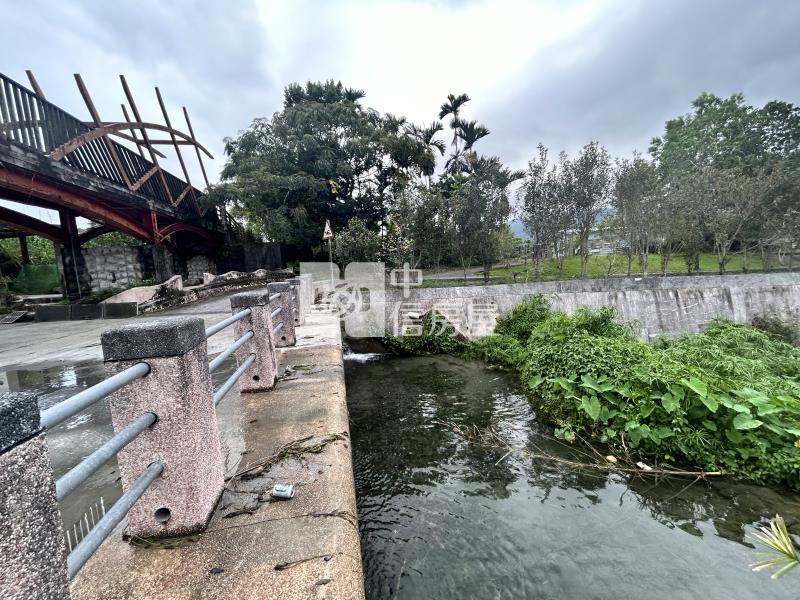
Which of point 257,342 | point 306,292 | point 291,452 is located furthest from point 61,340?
point 291,452

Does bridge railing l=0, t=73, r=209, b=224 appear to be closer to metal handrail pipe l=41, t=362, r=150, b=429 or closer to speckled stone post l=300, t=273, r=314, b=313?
speckled stone post l=300, t=273, r=314, b=313

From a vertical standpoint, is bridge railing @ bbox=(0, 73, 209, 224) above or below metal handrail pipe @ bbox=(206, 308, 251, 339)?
above

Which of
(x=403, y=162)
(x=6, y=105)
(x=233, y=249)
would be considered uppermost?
(x=403, y=162)

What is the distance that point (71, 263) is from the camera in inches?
456

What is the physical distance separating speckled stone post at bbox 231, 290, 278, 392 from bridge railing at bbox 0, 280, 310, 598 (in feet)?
4.43

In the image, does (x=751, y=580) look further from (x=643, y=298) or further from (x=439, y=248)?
(x=439, y=248)

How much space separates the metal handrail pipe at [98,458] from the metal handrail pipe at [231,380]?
437 millimetres

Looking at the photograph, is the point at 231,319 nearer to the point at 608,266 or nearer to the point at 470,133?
the point at 608,266

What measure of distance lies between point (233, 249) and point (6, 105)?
38.6ft

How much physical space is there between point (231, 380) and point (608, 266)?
19.8 m

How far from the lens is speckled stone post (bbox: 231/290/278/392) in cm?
303

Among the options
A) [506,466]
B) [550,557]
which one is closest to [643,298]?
[506,466]

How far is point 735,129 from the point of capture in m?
23.6

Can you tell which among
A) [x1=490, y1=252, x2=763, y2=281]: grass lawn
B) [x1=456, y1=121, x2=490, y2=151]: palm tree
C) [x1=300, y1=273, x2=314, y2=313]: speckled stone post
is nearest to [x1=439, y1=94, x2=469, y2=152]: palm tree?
[x1=456, y1=121, x2=490, y2=151]: palm tree
